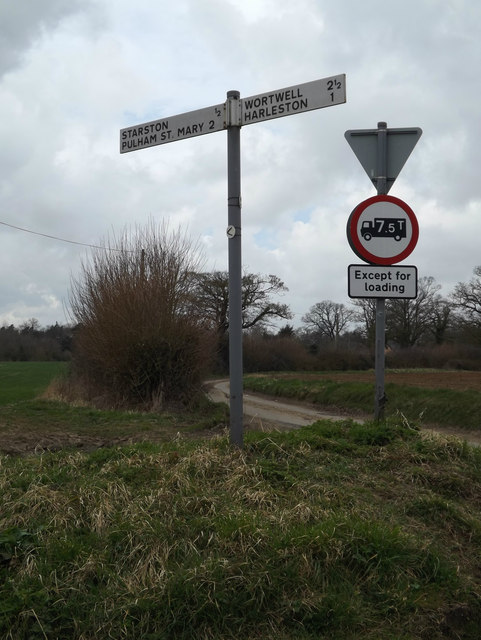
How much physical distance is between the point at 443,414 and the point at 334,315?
Answer: 209 feet

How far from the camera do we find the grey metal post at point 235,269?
18.1ft

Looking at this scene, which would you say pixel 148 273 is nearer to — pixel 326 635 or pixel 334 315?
pixel 326 635

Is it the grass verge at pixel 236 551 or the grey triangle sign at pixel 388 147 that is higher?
the grey triangle sign at pixel 388 147

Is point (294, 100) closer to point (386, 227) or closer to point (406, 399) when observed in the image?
point (386, 227)

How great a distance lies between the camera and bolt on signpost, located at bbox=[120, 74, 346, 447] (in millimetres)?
5367

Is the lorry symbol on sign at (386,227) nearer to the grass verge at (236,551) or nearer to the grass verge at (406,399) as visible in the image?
the grass verge at (236,551)

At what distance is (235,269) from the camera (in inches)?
222

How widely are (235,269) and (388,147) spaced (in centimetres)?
217

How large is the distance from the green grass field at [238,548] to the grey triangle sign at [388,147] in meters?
2.92

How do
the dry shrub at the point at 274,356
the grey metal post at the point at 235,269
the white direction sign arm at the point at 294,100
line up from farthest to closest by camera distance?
the dry shrub at the point at 274,356 < the grey metal post at the point at 235,269 < the white direction sign arm at the point at 294,100

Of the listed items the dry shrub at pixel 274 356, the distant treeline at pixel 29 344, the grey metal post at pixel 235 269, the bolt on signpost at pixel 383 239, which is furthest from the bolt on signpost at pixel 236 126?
the distant treeline at pixel 29 344

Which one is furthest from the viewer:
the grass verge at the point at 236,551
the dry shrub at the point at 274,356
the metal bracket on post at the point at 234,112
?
the dry shrub at the point at 274,356

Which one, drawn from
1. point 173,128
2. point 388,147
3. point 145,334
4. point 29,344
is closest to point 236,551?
point 173,128

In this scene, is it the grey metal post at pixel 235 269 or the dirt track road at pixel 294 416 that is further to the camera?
the dirt track road at pixel 294 416
